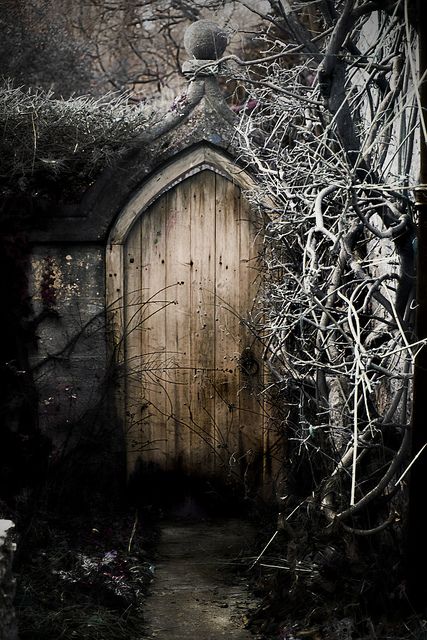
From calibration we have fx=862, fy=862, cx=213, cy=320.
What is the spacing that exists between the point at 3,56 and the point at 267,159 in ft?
17.6

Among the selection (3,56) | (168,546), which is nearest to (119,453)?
(168,546)

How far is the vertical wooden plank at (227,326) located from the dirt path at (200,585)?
587 millimetres

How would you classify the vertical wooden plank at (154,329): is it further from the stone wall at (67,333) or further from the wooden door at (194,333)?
the stone wall at (67,333)

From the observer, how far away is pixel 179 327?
285 inches


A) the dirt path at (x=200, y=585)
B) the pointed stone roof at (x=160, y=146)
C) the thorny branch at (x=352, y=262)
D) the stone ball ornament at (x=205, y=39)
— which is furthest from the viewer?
the stone ball ornament at (x=205, y=39)

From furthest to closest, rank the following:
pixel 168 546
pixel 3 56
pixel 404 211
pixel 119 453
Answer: pixel 3 56
pixel 119 453
pixel 168 546
pixel 404 211

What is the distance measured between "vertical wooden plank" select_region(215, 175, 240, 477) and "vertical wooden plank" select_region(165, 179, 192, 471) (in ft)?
0.82

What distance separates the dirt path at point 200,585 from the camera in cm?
517

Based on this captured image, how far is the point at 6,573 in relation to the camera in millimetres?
4035

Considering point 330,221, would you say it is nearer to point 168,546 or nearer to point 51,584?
point 168,546

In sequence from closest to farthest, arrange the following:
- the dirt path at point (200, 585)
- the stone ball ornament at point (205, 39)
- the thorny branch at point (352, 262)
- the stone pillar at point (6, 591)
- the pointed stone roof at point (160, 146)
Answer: the stone pillar at point (6, 591) < the thorny branch at point (352, 262) < the dirt path at point (200, 585) < the pointed stone roof at point (160, 146) < the stone ball ornament at point (205, 39)

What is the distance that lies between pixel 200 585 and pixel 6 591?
214 cm

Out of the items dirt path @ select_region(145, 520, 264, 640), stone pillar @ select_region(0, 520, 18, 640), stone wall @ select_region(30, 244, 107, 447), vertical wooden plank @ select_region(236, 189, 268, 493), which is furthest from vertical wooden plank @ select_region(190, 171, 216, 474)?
stone pillar @ select_region(0, 520, 18, 640)

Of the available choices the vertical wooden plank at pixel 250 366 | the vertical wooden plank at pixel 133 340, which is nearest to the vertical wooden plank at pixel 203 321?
the vertical wooden plank at pixel 250 366
